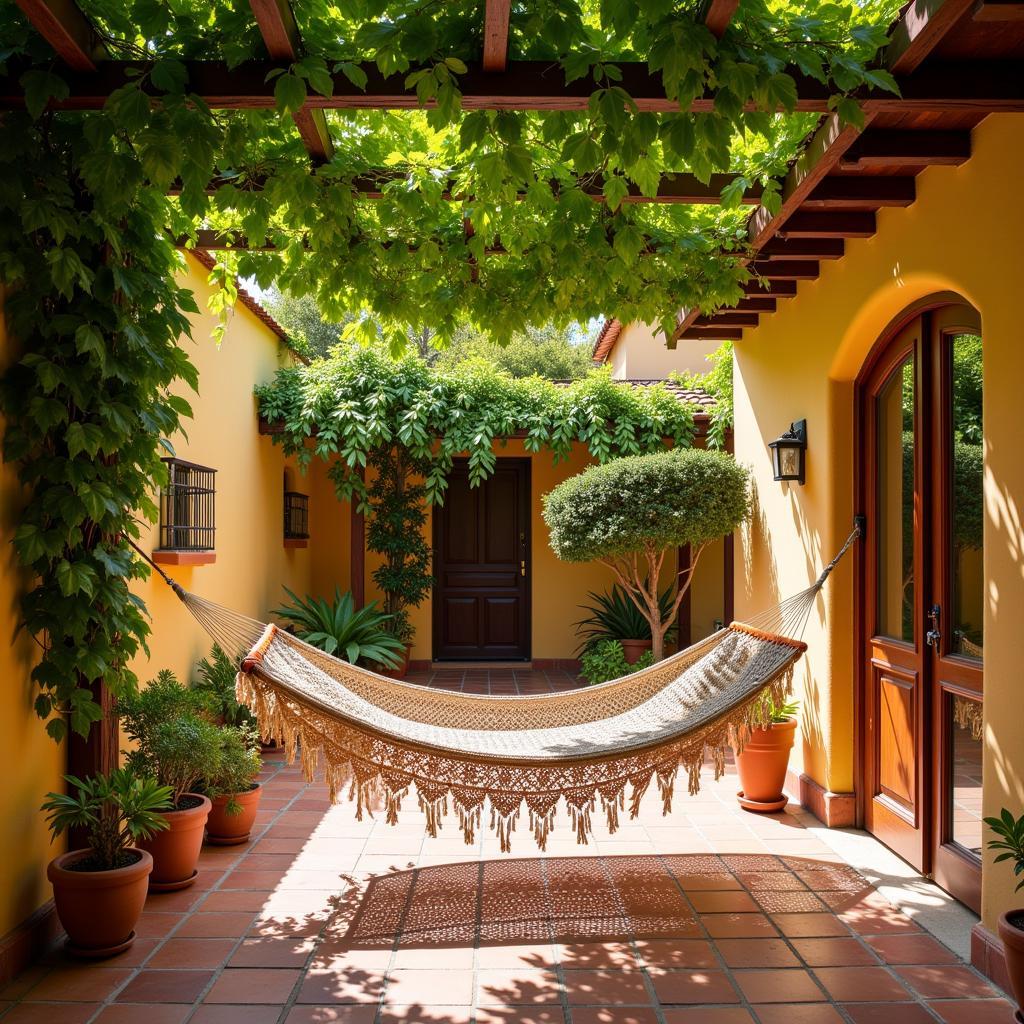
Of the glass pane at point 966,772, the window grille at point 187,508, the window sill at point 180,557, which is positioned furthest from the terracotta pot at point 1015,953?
the window grille at point 187,508

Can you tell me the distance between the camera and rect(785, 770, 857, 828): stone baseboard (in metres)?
4.30

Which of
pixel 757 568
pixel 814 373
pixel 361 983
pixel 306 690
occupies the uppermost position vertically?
pixel 814 373

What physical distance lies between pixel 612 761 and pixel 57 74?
8.70 ft

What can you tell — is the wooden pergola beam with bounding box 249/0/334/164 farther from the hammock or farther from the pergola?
the hammock

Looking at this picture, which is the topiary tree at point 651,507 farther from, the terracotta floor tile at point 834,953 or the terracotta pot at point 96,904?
the terracotta pot at point 96,904

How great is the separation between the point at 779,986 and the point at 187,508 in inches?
151

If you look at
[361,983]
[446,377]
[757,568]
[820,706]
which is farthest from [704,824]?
[446,377]

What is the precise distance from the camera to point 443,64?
7.61 feet

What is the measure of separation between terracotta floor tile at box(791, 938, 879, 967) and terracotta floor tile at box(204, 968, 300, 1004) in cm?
156

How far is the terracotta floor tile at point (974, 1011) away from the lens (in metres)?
2.55

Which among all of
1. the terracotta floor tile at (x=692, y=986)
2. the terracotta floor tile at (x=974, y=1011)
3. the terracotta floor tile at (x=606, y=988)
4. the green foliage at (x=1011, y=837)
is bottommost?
the terracotta floor tile at (x=606, y=988)

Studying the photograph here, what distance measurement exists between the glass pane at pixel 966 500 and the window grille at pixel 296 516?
5949 mm

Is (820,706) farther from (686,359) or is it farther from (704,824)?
(686,359)

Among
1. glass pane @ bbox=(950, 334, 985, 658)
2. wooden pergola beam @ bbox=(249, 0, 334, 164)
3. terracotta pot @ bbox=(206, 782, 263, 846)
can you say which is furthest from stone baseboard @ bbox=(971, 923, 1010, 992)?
wooden pergola beam @ bbox=(249, 0, 334, 164)
